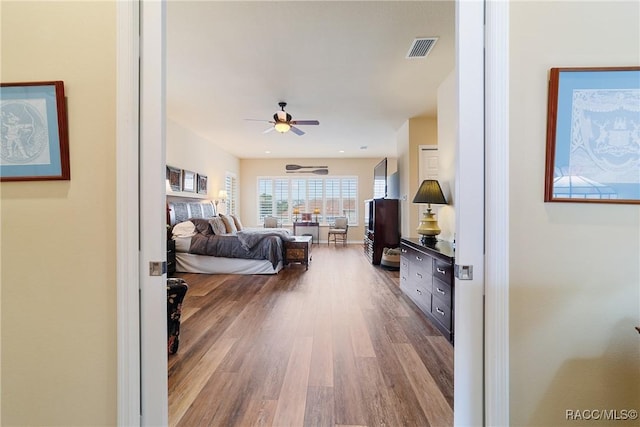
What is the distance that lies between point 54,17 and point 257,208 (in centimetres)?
798

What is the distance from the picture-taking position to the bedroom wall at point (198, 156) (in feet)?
16.3

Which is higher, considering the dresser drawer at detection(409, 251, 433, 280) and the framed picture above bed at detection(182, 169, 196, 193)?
the framed picture above bed at detection(182, 169, 196, 193)

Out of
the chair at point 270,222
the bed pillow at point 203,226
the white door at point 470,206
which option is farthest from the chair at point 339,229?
the white door at point 470,206

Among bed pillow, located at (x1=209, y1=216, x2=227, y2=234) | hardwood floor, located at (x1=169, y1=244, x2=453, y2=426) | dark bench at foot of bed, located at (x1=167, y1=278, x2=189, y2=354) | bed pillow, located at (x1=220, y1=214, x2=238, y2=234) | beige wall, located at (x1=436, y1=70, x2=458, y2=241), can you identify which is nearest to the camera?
hardwood floor, located at (x1=169, y1=244, x2=453, y2=426)

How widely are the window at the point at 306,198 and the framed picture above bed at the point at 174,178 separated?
3.82 m

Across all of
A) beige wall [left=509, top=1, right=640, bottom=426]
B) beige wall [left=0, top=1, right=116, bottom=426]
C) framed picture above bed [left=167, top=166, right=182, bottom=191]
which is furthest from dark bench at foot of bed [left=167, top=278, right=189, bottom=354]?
framed picture above bed [left=167, top=166, right=182, bottom=191]

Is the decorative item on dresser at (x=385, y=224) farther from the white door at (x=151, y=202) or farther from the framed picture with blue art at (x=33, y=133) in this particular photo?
the framed picture with blue art at (x=33, y=133)

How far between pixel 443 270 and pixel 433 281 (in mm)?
274

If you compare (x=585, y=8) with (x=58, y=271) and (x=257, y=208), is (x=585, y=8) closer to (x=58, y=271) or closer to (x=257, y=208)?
(x=58, y=271)

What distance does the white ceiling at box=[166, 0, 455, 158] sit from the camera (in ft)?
6.96

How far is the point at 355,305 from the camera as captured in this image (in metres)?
3.15

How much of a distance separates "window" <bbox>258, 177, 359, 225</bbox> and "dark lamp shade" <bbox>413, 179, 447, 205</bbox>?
565cm

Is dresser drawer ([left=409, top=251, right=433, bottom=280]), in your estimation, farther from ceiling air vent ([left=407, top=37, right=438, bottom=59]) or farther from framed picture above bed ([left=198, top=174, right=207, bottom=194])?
framed picture above bed ([left=198, top=174, right=207, bottom=194])

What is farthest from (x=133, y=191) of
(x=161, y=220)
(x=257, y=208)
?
(x=257, y=208)
